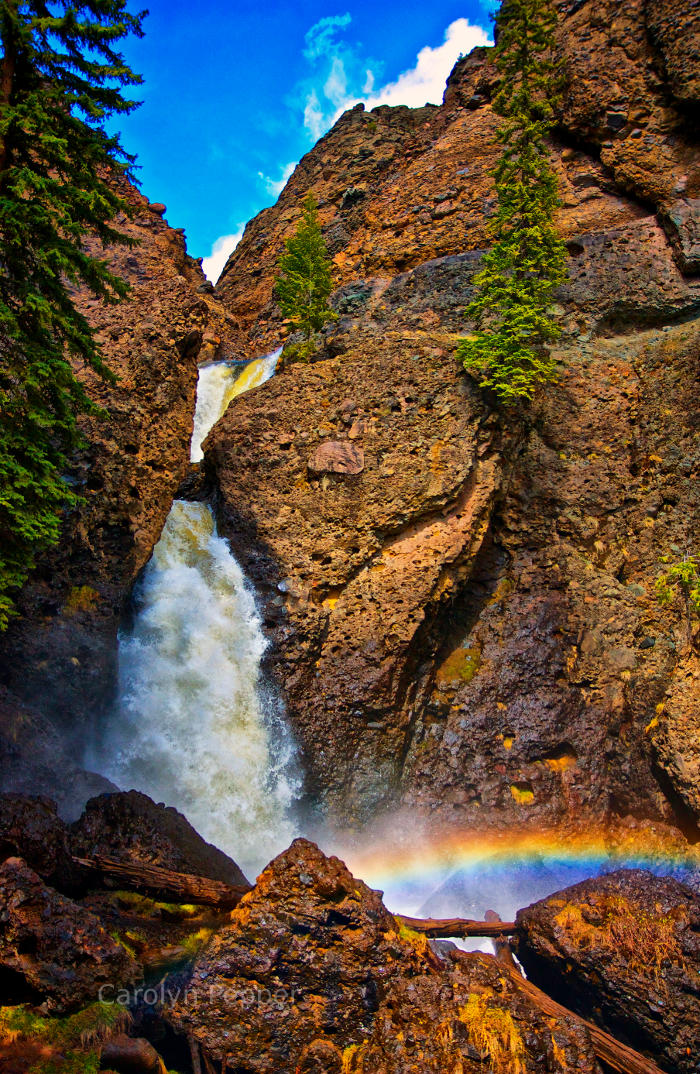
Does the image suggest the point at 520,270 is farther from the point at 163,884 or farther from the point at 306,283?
the point at 163,884

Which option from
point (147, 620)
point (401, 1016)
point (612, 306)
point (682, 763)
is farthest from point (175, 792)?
point (612, 306)

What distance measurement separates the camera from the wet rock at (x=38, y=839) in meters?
7.95

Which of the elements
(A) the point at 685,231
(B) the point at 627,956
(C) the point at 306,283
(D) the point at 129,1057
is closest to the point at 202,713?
(D) the point at 129,1057

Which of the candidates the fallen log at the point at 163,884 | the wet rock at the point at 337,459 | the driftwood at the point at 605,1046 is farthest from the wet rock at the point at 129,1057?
the wet rock at the point at 337,459

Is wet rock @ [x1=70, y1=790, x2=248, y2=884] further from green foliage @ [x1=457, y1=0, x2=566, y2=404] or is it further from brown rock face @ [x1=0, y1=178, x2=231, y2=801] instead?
green foliage @ [x1=457, y1=0, x2=566, y2=404]

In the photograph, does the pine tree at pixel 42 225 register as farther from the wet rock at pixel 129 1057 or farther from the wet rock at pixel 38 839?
the wet rock at pixel 129 1057

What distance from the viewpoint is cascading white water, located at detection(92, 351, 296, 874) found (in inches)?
513

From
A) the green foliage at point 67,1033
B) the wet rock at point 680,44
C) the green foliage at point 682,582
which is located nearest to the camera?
the green foliage at point 67,1033

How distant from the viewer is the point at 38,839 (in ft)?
26.6

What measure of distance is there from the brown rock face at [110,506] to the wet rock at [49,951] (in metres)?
3.83

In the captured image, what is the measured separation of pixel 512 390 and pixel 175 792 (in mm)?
13550

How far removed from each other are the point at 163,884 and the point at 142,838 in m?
1.13

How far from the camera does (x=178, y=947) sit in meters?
8.52

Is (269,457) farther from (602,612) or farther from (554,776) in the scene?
(554,776)
